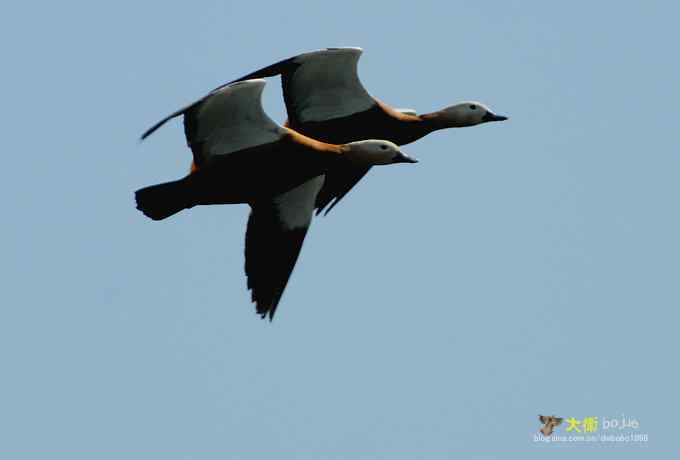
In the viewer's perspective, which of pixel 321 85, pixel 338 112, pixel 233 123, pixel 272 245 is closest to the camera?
pixel 233 123

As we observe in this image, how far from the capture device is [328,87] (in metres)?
24.9

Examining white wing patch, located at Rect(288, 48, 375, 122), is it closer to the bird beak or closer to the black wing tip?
the bird beak

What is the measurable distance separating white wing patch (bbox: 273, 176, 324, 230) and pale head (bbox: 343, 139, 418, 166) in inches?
26.6

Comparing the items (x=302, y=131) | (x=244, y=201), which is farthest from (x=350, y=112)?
(x=244, y=201)

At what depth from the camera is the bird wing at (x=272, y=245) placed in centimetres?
2447

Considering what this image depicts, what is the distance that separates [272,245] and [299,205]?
636 millimetres

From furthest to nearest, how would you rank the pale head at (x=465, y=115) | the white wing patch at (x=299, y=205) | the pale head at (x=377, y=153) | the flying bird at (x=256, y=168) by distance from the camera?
the pale head at (x=465, y=115) < the white wing patch at (x=299, y=205) < the pale head at (x=377, y=153) < the flying bird at (x=256, y=168)

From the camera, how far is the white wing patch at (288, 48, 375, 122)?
80.2 ft

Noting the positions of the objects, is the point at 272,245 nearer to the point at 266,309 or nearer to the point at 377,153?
the point at 266,309

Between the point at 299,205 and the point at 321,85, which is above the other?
the point at 321,85

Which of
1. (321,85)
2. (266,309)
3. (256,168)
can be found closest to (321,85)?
(321,85)

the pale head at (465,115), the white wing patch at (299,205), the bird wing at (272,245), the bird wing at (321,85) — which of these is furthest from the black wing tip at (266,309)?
the pale head at (465,115)

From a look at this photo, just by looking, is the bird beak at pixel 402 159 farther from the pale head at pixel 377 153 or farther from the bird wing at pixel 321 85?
the bird wing at pixel 321 85

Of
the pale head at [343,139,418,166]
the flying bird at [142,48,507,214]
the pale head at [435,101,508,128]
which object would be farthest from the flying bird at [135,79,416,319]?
the pale head at [435,101,508,128]
